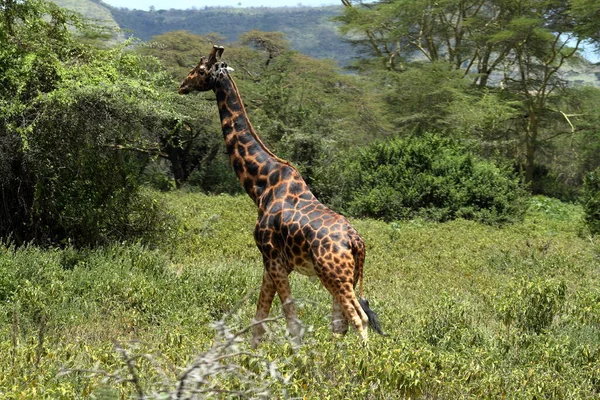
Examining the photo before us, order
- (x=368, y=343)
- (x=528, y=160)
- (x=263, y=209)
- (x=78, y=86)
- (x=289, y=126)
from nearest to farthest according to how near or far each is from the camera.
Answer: (x=368, y=343)
(x=263, y=209)
(x=78, y=86)
(x=289, y=126)
(x=528, y=160)

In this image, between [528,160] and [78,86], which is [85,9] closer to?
[528,160]

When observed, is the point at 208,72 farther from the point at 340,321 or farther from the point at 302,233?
the point at 340,321

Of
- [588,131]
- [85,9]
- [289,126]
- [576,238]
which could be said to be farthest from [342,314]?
[85,9]

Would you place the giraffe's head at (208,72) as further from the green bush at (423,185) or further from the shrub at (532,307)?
the green bush at (423,185)

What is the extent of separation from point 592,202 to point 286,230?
440 inches

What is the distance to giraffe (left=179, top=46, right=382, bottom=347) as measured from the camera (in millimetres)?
5230

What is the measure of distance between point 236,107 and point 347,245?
1686 millimetres

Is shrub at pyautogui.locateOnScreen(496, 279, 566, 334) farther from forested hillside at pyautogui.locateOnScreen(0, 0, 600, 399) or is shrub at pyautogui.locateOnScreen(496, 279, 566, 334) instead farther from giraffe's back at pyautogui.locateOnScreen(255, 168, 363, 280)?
giraffe's back at pyautogui.locateOnScreen(255, 168, 363, 280)

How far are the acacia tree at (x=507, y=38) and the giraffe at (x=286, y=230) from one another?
70.8 feet

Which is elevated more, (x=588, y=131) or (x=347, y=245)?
(x=347, y=245)

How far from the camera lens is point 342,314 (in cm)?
544

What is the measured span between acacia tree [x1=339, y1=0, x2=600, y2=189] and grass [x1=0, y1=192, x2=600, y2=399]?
54.3 feet

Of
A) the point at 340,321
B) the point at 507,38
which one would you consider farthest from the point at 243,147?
the point at 507,38

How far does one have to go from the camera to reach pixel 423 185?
55.3 feet
